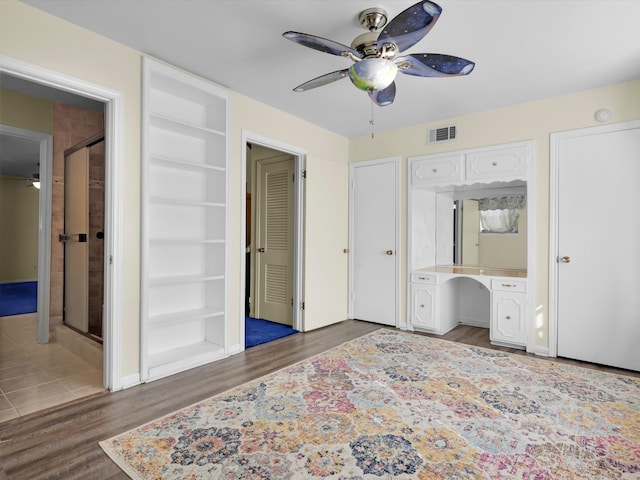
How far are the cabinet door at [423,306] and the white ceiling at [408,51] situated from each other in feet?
6.81

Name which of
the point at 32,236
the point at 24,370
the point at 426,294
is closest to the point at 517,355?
the point at 426,294

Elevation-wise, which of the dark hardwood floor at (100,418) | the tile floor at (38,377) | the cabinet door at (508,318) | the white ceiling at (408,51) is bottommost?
the dark hardwood floor at (100,418)

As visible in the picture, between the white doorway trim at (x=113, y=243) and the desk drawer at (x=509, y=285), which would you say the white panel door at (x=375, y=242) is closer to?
the desk drawer at (x=509, y=285)

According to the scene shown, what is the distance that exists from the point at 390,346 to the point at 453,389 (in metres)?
1.07

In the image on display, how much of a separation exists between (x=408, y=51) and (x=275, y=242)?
112 inches

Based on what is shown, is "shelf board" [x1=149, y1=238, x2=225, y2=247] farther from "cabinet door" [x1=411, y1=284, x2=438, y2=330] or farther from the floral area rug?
"cabinet door" [x1=411, y1=284, x2=438, y2=330]

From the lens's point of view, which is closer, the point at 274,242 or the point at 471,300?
the point at 471,300

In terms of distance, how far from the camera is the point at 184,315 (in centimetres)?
317

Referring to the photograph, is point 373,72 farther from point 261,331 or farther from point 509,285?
point 261,331

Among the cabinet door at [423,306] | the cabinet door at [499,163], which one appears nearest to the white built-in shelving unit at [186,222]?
the cabinet door at [423,306]

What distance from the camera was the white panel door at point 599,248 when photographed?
310 centimetres

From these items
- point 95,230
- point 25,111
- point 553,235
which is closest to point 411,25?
point 553,235

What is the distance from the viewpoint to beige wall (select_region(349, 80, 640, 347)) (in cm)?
319

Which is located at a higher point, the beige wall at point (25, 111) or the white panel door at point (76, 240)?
the beige wall at point (25, 111)
